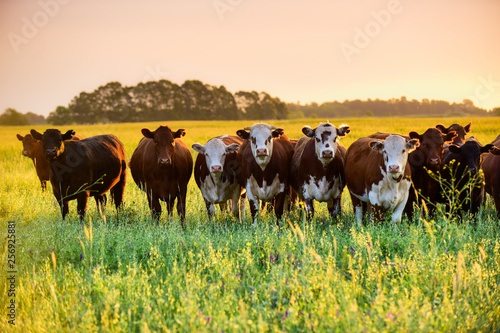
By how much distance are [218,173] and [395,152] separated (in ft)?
10.6

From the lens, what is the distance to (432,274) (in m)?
4.96

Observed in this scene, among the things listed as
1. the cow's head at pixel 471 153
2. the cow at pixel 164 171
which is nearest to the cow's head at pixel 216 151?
the cow at pixel 164 171

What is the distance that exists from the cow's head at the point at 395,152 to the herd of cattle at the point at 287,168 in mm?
15

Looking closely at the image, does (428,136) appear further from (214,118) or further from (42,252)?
(214,118)

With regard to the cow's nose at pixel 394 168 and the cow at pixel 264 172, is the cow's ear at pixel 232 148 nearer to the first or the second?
the cow at pixel 264 172

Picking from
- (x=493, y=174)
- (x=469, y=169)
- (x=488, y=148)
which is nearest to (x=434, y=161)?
(x=469, y=169)

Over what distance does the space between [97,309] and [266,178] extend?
4652 millimetres

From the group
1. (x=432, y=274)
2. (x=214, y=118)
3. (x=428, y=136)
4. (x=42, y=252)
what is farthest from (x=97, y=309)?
(x=214, y=118)

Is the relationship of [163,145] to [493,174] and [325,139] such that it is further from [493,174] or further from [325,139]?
[493,174]

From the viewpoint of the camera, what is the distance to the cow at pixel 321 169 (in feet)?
27.8

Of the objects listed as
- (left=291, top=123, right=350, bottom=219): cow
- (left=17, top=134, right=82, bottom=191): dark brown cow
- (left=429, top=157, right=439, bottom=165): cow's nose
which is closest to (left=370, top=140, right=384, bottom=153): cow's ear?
(left=291, top=123, right=350, bottom=219): cow

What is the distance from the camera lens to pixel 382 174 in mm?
7801

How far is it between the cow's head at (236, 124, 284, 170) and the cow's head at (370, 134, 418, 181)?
1.88 meters

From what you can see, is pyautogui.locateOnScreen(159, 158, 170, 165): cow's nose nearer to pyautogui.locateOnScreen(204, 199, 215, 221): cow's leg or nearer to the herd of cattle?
the herd of cattle
